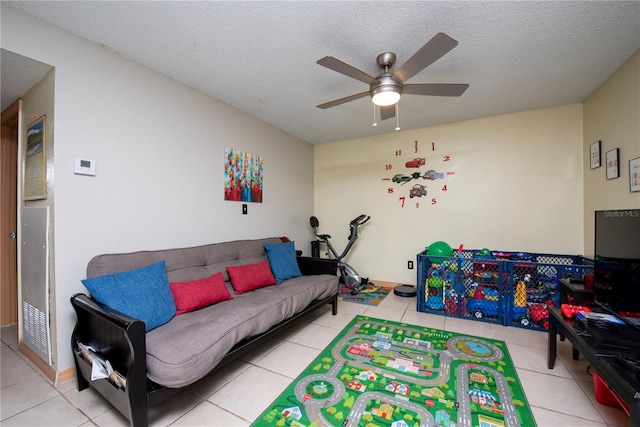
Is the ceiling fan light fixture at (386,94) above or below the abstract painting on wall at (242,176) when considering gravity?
above

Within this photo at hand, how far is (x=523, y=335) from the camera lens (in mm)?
2494

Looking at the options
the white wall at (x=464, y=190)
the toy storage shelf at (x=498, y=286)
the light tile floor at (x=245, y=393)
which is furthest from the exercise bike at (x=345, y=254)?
the light tile floor at (x=245, y=393)

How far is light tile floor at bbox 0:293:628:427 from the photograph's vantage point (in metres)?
1.47

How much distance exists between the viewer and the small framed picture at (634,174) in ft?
6.79

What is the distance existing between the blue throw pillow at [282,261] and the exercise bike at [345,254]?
2.20 feet

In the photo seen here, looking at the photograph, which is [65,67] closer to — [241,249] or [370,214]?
[241,249]

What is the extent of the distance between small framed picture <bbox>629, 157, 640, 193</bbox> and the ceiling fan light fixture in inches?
81.3

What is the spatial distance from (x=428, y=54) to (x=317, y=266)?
2.45m

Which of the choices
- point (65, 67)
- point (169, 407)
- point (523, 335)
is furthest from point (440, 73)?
point (169, 407)

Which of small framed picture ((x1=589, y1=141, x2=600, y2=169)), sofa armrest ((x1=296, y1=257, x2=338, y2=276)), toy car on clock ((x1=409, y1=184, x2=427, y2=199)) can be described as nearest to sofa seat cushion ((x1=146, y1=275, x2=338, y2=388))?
sofa armrest ((x1=296, y1=257, x2=338, y2=276))

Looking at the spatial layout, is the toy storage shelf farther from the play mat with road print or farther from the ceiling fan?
the ceiling fan

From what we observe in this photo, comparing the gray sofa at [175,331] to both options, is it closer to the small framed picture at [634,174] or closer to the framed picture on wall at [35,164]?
the framed picture on wall at [35,164]

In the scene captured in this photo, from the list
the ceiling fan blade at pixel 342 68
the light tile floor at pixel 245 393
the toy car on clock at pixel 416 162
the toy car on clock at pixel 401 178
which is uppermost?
the ceiling fan blade at pixel 342 68

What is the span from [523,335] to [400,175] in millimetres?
2527
